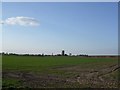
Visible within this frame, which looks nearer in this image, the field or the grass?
the field

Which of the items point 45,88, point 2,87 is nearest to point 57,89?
point 45,88

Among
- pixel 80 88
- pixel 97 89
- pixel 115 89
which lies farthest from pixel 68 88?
pixel 115 89

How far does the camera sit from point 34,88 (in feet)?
59.9

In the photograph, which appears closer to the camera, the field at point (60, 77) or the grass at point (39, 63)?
the field at point (60, 77)

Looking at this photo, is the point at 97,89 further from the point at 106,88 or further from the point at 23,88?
the point at 23,88

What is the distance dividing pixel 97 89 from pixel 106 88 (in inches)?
42.1

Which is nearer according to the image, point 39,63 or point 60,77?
point 60,77

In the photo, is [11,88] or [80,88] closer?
[11,88]

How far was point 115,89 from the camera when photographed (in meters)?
19.1

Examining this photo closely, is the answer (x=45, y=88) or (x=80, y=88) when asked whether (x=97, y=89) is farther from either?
(x=45, y=88)

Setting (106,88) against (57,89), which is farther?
(106,88)

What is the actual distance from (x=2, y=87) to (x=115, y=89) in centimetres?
791

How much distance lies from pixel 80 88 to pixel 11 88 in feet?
15.6

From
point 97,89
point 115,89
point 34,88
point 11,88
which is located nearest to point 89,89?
point 97,89
